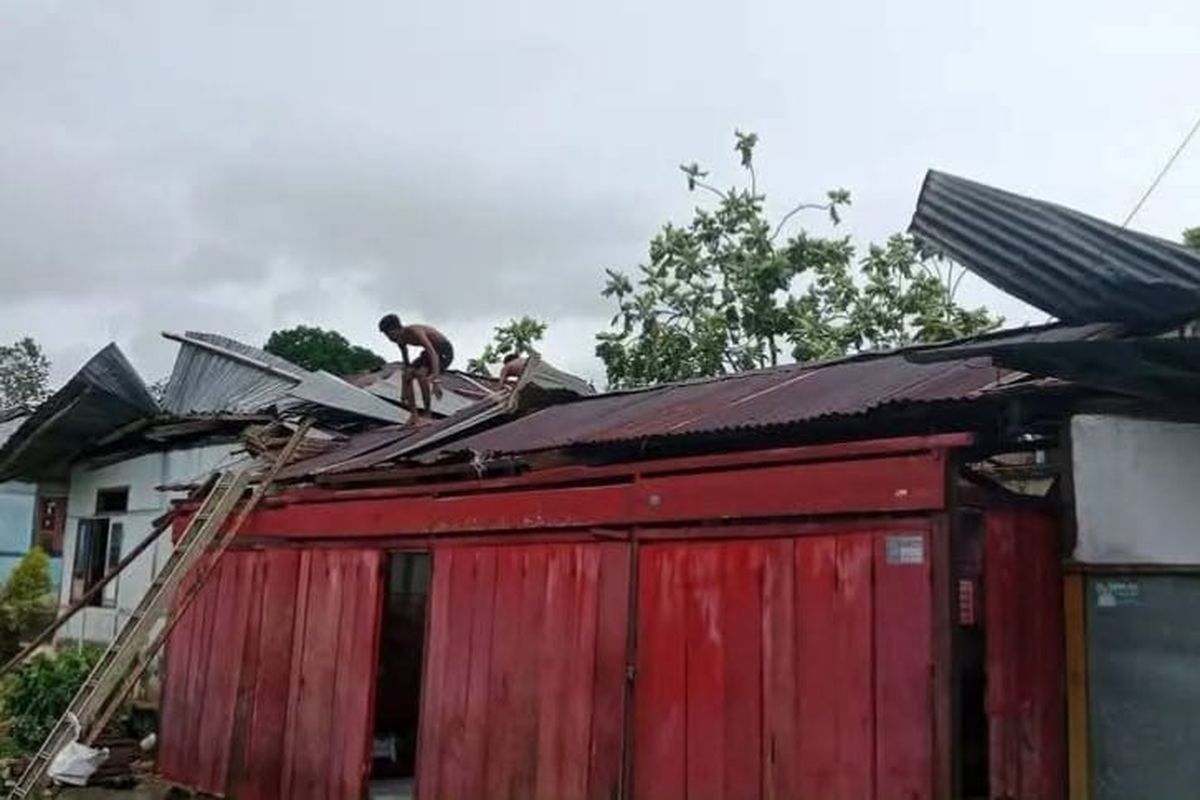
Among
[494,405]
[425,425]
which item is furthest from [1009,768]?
[425,425]

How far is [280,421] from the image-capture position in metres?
12.9

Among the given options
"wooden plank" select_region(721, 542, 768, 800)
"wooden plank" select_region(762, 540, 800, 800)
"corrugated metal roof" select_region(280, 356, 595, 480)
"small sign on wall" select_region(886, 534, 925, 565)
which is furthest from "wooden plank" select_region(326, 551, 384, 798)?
"small sign on wall" select_region(886, 534, 925, 565)

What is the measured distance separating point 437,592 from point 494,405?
252cm

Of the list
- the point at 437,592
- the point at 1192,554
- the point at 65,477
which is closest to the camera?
the point at 1192,554

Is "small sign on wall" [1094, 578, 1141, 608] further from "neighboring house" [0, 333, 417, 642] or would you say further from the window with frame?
the window with frame

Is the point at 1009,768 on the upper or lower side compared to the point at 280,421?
lower

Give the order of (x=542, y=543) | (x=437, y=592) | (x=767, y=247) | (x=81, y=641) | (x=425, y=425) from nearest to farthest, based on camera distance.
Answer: (x=542, y=543) < (x=437, y=592) < (x=425, y=425) < (x=81, y=641) < (x=767, y=247)

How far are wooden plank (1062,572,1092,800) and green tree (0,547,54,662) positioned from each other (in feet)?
50.5

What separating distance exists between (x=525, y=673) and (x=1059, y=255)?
12.4ft

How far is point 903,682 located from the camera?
16.1ft

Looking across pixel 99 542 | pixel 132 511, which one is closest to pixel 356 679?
pixel 132 511

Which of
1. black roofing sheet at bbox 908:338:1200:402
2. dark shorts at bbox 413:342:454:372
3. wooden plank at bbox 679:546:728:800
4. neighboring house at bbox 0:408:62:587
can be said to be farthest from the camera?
neighboring house at bbox 0:408:62:587

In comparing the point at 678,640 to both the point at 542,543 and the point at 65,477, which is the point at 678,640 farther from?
the point at 65,477

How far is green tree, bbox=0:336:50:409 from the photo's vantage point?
43.4 m
